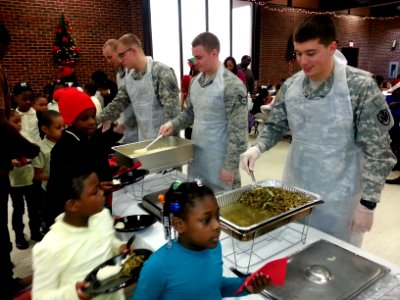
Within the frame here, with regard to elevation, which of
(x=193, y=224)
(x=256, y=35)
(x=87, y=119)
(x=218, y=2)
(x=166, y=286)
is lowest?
(x=166, y=286)

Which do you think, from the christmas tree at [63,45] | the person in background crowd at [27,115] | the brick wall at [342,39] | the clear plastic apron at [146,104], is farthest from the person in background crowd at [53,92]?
the brick wall at [342,39]

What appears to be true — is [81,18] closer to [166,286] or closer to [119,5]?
[119,5]

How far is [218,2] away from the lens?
784cm

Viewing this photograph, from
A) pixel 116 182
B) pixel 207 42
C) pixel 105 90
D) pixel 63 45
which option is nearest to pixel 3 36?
pixel 116 182

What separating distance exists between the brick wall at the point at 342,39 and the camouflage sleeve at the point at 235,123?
733 cm

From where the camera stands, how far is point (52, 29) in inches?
219

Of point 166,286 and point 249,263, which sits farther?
point 249,263

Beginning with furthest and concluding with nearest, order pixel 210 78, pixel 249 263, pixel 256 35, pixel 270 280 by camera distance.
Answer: pixel 256 35 < pixel 210 78 < pixel 249 263 < pixel 270 280

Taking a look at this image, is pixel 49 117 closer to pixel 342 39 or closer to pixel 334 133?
pixel 334 133

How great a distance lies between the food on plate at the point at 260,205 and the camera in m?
1.13

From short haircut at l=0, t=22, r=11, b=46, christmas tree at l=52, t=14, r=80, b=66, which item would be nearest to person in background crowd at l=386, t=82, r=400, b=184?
short haircut at l=0, t=22, r=11, b=46

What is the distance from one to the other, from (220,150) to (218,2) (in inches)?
272

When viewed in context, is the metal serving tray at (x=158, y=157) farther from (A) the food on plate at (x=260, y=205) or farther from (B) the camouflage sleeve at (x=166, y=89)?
(A) the food on plate at (x=260, y=205)

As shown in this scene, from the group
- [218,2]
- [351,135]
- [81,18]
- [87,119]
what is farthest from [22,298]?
[218,2]
